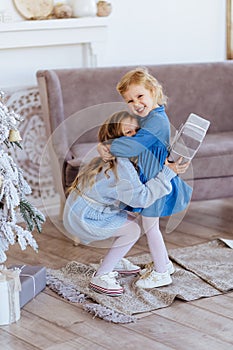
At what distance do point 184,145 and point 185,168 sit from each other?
0.10 metres

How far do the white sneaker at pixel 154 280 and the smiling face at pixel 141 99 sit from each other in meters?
0.68

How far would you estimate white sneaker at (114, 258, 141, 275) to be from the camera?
3.18 m

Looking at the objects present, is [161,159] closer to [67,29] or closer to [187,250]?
[187,250]

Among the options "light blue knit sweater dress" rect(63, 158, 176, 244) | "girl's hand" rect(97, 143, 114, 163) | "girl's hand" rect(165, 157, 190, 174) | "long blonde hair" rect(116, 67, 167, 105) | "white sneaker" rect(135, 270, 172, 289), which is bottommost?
"white sneaker" rect(135, 270, 172, 289)

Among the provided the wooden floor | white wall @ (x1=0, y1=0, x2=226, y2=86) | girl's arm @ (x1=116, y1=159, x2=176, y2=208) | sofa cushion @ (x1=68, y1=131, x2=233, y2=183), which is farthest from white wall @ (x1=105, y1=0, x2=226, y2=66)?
the wooden floor

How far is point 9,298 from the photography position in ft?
8.88

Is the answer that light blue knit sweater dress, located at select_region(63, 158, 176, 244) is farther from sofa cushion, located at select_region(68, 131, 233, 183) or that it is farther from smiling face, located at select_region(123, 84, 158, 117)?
sofa cushion, located at select_region(68, 131, 233, 183)

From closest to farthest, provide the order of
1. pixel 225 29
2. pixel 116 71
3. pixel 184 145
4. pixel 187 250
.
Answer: pixel 184 145, pixel 187 250, pixel 116 71, pixel 225 29

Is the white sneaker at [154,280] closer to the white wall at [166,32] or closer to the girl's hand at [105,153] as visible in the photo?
the girl's hand at [105,153]

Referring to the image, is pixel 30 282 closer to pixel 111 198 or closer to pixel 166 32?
pixel 111 198

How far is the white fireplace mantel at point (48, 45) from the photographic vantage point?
399cm

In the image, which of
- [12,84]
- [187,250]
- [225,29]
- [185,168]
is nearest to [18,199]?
[185,168]

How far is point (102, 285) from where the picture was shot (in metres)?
2.97

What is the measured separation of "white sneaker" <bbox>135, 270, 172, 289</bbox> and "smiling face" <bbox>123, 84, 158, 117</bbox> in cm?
68
